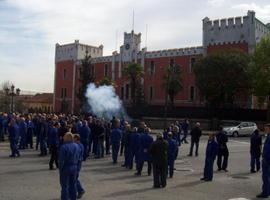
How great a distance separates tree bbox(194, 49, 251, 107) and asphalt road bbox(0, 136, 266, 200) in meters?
29.5

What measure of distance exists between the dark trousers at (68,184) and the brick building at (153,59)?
45.9 meters

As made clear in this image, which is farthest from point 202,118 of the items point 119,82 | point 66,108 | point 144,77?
point 66,108

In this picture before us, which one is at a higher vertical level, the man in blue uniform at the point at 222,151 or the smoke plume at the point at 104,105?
the smoke plume at the point at 104,105

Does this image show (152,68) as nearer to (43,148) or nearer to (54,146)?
(43,148)

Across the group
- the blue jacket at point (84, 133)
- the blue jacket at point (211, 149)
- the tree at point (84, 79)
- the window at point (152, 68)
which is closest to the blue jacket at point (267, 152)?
the blue jacket at point (211, 149)

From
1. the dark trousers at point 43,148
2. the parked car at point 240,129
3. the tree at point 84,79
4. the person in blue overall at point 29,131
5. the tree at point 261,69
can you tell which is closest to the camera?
the dark trousers at point 43,148

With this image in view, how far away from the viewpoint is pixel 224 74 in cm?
4938

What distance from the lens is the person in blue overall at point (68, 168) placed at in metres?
10.7

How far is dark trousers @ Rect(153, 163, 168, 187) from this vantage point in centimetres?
1407

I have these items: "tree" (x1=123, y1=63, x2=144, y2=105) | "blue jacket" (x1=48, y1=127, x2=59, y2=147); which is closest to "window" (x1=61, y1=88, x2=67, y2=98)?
"tree" (x1=123, y1=63, x2=144, y2=105)

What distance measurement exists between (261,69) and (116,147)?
29432 mm

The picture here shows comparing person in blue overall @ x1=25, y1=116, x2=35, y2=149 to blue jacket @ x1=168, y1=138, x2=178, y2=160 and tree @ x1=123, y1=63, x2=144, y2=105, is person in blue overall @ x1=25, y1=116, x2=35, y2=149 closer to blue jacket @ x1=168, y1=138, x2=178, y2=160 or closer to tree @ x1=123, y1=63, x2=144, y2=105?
blue jacket @ x1=168, y1=138, x2=178, y2=160

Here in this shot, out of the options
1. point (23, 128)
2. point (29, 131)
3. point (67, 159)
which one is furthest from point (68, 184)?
point (29, 131)

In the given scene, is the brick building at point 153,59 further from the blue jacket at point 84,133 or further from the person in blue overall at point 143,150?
the person in blue overall at point 143,150
